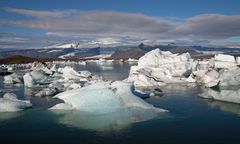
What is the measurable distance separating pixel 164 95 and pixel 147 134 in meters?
7.98

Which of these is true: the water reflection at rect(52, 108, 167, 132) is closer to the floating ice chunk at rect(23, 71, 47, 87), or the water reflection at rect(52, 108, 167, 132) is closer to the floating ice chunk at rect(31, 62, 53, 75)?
the floating ice chunk at rect(23, 71, 47, 87)

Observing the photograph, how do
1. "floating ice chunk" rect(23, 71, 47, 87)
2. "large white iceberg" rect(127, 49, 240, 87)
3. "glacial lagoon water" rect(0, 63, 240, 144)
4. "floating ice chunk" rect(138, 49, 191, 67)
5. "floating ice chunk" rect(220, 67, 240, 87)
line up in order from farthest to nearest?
"floating ice chunk" rect(138, 49, 191, 67), "large white iceberg" rect(127, 49, 240, 87), "floating ice chunk" rect(23, 71, 47, 87), "floating ice chunk" rect(220, 67, 240, 87), "glacial lagoon water" rect(0, 63, 240, 144)

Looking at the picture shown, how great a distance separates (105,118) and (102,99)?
1288mm

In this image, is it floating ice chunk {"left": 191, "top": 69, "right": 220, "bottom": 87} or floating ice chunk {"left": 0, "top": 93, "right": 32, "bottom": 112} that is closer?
floating ice chunk {"left": 0, "top": 93, "right": 32, "bottom": 112}

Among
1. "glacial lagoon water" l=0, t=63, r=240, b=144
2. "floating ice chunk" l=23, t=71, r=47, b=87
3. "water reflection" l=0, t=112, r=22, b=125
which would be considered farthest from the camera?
"floating ice chunk" l=23, t=71, r=47, b=87

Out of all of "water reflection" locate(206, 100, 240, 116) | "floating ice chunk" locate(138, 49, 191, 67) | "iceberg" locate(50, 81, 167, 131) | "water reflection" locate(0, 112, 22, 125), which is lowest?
"water reflection" locate(206, 100, 240, 116)

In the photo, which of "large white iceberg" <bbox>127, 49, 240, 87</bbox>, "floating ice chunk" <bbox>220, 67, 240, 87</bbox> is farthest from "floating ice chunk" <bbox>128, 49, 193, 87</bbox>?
"floating ice chunk" <bbox>220, 67, 240, 87</bbox>

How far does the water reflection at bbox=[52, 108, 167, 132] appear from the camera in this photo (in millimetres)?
10289

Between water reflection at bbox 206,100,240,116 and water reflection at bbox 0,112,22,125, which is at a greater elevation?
water reflection at bbox 0,112,22,125

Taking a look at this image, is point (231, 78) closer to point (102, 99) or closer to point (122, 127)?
point (102, 99)

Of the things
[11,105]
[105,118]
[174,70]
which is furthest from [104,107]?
[174,70]

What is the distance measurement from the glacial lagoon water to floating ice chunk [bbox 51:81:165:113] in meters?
0.50

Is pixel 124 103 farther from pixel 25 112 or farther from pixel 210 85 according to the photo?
pixel 210 85

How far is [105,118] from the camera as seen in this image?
1134cm
